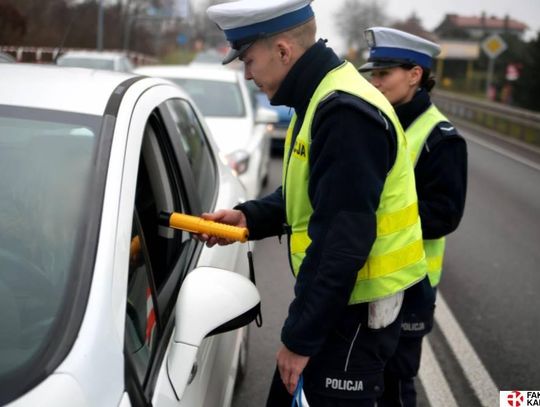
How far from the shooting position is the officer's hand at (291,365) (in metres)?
2.05

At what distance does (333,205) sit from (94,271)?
25.9 inches

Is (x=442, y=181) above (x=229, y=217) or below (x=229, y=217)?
above

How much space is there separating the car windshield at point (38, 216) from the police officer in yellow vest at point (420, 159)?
4.38ft

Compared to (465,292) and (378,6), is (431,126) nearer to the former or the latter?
(465,292)

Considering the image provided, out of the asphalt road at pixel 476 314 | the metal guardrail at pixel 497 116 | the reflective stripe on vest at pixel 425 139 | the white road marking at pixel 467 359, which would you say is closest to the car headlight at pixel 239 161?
the asphalt road at pixel 476 314

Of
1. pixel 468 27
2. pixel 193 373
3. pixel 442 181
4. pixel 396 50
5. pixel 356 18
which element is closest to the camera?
pixel 193 373

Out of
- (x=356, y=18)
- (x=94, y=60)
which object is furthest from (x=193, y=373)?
(x=356, y=18)

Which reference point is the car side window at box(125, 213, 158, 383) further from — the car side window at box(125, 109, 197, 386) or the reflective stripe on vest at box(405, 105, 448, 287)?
the reflective stripe on vest at box(405, 105, 448, 287)

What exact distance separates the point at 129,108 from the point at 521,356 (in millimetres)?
3226

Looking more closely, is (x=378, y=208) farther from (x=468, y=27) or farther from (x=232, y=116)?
(x=468, y=27)

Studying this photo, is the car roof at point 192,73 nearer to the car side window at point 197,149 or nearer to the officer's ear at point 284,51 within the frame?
the car side window at point 197,149

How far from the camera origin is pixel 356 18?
209 feet

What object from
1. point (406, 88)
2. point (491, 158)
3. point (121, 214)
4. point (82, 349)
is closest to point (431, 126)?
point (406, 88)

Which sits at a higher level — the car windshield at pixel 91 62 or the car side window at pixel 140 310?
the car side window at pixel 140 310
